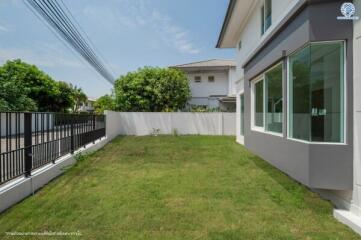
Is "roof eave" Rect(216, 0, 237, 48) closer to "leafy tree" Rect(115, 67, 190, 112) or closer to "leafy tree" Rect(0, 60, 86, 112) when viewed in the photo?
"leafy tree" Rect(115, 67, 190, 112)

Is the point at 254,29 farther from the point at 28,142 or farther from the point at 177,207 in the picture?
the point at 28,142

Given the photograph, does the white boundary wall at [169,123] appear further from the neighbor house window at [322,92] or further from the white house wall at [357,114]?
the white house wall at [357,114]

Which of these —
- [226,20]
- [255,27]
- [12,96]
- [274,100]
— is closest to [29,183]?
[274,100]

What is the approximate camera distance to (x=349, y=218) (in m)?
3.17

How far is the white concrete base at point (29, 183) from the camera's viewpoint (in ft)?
11.8

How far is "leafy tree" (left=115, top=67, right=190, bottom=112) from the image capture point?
1705cm

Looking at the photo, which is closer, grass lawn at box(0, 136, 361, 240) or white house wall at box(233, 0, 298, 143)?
grass lawn at box(0, 136, 361, 240)

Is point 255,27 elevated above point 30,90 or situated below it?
above

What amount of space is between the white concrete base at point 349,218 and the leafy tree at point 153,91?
1401 centimetres

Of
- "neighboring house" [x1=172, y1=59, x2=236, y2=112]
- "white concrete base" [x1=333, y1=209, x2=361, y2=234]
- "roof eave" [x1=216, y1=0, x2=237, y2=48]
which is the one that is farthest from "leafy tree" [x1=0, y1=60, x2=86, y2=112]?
"white concrete base" [x1=333, y1=209, x2=361, y2=234]

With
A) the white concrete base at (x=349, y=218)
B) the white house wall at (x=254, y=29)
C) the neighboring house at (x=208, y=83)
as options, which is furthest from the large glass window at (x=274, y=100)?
the neighboring house at (x=208, y=83)

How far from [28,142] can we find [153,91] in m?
12.8

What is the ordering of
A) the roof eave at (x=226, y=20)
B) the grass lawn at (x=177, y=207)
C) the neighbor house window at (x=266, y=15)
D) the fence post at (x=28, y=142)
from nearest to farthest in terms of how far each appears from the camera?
the grass lawn at (x=177, y=207), the fence post at (x=28, y=142), the neighbor house window at (x=266, y=15), the roof eave at (x=226, y=20)

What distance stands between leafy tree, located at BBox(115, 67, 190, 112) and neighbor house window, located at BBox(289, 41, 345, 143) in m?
13.1
